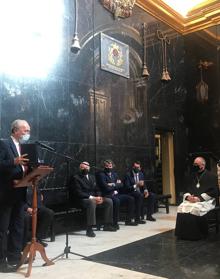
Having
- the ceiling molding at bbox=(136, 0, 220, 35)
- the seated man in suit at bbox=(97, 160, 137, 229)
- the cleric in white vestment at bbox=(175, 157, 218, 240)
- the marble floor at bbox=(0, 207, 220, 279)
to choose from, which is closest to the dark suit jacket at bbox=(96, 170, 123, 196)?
the seated man in suit at bbox=(97, 160, 137, 229)

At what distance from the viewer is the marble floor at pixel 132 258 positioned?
3416 millimetres

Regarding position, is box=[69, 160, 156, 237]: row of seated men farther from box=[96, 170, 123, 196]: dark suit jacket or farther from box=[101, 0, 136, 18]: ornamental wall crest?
box=[101, 0, 136, 18]: ornamental wall crest

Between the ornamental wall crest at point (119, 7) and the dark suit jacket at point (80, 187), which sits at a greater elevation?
the ornamental wall crest at point (119, 7)

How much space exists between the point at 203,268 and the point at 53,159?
3.26 metres

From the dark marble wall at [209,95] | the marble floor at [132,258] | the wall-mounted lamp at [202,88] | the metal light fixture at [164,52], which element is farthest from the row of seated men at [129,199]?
the wall-mounted lamp at [202,88]

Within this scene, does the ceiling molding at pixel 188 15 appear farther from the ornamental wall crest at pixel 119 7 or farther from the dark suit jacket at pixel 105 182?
the dark suit jacket at pixel 105 182

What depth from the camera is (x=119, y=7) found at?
7.56 meters

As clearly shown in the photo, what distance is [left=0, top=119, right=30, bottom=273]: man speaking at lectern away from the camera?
11.7ft

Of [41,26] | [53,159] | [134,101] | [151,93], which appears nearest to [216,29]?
[151,93]

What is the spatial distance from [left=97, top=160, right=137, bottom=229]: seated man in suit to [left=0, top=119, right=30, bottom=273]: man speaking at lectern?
260 cm

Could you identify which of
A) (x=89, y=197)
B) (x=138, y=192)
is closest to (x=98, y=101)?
(x=138, y=192)

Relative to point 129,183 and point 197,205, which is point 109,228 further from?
point 197,205

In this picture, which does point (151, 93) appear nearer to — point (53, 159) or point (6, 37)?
point (53, 159)

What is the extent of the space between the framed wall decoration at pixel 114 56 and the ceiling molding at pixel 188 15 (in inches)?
62.6
